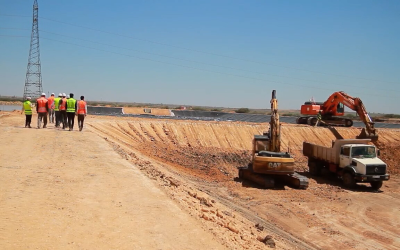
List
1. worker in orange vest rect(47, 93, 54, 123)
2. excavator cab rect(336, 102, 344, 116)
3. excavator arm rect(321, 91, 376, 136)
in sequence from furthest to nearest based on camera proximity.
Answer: excavator cab rect(336, 102, 344, 116) < excavator arm rect(321, 91, 376, 136) < worker in orange vest rect(47, 93, 54, 123)

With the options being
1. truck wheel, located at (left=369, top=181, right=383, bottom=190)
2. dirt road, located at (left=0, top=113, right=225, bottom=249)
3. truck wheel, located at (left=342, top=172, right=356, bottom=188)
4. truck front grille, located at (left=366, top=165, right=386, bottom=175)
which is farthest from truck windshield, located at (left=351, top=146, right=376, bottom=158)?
dirt road, located at (left=0, top=113, right=225, bottom=249)

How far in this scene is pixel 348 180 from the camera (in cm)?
2000

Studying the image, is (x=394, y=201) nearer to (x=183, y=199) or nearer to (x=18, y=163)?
(x=183, y=199)

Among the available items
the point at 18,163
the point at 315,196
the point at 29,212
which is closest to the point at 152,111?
the point at 315,196

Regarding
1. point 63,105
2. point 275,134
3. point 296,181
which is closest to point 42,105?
point 63,105

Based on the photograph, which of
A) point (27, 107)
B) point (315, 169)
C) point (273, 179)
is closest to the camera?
point (273, 179)

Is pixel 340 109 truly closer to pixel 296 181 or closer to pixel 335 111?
pixel 335 111

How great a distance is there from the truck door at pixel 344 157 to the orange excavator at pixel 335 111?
8.44 m

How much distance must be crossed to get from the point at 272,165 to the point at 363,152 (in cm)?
559

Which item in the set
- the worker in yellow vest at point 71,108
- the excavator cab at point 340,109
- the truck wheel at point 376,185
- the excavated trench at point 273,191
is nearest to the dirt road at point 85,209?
the excavated trench at point 273,191

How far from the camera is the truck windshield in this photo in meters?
20.0

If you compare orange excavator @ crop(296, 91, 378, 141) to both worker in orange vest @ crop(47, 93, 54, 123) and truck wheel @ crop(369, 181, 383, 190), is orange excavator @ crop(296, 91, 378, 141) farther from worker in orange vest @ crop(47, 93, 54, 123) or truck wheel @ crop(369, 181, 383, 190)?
worker in orange vest @ crop(47, 93, 54, 123)

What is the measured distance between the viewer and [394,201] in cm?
1819

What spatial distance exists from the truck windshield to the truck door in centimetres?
30
